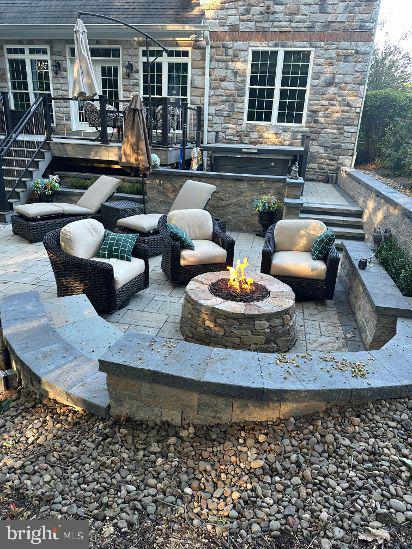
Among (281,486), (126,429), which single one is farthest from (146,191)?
(281,486)

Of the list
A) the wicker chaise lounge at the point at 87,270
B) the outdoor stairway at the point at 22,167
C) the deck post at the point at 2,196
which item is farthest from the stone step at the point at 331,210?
the deck post at the point at 2,196

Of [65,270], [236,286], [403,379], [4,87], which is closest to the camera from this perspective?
[403,379]

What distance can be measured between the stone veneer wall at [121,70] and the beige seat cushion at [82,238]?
8.85 meters

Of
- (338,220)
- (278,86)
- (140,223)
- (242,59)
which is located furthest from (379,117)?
(140,223)

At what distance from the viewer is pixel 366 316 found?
4980mm

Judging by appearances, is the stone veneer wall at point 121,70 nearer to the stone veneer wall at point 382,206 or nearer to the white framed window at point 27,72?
the white framed window at point 27,72

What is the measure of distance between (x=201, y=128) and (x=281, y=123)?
106 inches

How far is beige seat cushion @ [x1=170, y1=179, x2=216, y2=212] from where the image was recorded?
824cm

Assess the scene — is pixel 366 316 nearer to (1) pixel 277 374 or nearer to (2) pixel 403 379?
(2) pixel 403 379

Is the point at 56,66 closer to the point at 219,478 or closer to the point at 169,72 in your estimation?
the point at 169,72

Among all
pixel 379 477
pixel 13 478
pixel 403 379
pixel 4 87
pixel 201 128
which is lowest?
pixel 13 478

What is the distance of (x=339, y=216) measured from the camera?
9.43 metres

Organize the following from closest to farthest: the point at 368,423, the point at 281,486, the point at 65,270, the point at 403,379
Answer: the point at 281,486 → the point at 368,423 → the point at 403,379 → the point at 65,270

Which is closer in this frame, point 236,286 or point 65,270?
point 236,286
